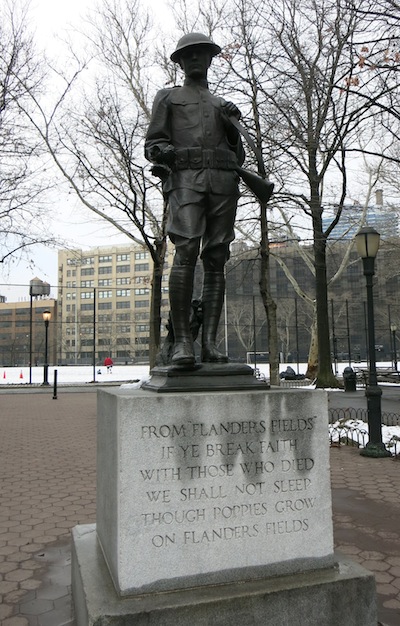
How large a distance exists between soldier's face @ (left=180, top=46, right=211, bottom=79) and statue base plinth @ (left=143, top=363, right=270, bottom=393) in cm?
220

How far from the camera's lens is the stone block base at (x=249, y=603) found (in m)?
2.53

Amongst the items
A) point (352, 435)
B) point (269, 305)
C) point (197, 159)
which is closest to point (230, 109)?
point (197, 159)

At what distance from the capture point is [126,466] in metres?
2.75

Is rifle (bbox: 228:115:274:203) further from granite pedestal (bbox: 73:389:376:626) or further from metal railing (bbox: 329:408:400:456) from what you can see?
metal railing (bbox: 329:408:400:456)

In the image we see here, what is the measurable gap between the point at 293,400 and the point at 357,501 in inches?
141

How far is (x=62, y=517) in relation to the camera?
554 centimetres

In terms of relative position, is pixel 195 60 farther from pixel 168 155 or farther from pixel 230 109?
pixel 168 155

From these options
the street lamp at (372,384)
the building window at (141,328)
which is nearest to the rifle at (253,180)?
the street lamp at (372,384)

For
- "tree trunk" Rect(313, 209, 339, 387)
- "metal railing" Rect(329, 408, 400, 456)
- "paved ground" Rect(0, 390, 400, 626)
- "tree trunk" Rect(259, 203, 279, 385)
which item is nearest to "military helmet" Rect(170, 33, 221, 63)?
"paved ground" Rect(0, 390, 400, 626)

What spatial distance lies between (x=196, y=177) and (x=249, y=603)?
8.71 feet

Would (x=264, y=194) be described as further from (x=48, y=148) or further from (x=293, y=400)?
(x=48, y=148)

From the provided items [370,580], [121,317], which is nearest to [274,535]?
[370,580]

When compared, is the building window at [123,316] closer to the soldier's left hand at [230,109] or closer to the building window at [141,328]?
the building window at [141,328]

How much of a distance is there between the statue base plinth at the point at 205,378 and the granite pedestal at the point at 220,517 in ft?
0.63
